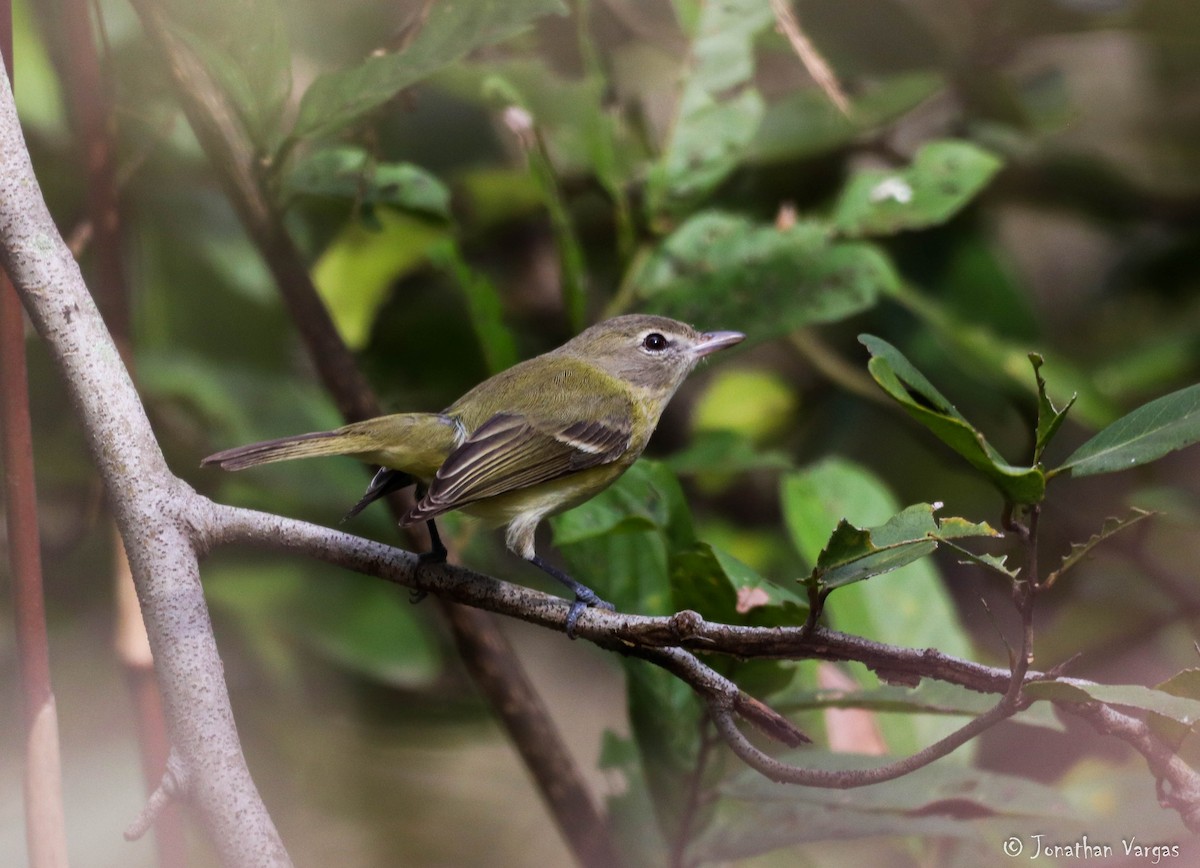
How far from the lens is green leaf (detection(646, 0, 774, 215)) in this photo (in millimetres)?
2479

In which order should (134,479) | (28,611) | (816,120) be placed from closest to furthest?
(134,479), (28,611), (816,120)

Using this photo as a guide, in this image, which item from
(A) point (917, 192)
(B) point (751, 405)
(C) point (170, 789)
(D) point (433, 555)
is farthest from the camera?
(B) point (751, 405)

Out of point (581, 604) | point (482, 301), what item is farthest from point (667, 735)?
point (482, 301)

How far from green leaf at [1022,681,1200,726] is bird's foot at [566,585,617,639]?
52cm

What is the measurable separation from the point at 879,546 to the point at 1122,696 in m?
0.29

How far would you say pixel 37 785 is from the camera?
1.34 m

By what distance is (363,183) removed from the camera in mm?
2133

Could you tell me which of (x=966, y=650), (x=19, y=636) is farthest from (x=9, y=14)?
(x=966, y=650)

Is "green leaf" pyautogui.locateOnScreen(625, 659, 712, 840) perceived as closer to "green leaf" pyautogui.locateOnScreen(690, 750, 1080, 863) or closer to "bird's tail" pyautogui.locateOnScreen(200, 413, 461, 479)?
"green leaf" pyautogui.locateOnScreen(690, 750, 1080, 863)

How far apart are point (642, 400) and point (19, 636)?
149 cm

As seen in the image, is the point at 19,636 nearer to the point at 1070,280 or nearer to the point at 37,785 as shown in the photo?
the point at 37,785

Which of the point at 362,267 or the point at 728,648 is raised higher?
the point at 728,648

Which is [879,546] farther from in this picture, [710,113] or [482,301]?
[710,113]

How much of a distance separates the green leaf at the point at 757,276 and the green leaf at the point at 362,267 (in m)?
0.75
